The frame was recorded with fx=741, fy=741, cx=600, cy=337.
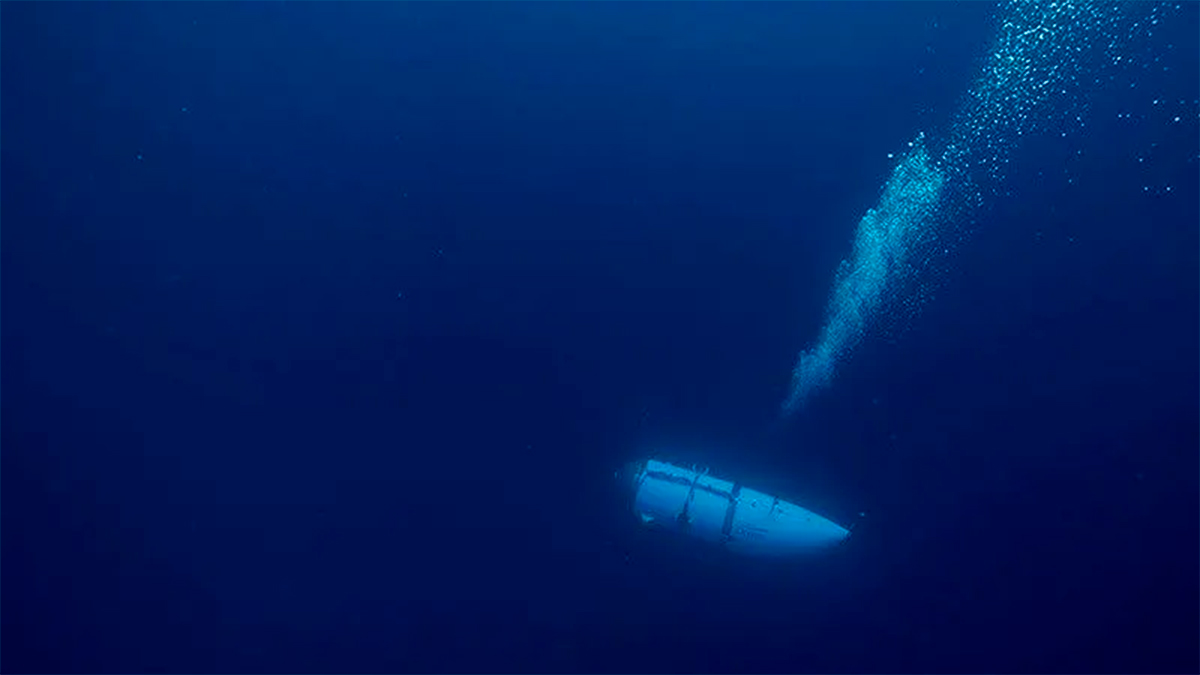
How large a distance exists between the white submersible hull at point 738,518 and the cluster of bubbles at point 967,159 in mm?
1261

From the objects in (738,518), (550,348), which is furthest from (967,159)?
(550,348)

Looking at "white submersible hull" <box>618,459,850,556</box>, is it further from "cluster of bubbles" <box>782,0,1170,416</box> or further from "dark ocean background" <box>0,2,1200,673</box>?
"cluster of bubbles" <box>782,0,1170,416</box>

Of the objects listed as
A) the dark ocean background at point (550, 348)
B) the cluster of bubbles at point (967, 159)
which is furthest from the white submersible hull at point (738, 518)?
the cluster of bubbles at point (967, 159)

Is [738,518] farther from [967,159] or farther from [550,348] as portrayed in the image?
[967,159]

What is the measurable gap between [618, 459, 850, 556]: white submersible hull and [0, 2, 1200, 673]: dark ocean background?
29 cm

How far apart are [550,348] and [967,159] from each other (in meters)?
4.80

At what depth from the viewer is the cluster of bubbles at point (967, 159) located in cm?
729

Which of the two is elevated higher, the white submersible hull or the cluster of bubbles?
the cluster of bubbles

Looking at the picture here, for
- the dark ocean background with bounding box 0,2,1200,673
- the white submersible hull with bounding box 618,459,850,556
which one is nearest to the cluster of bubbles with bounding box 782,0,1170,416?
the dark ocean background with bounding box 0,2,1200,673

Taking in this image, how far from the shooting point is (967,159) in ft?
25.2

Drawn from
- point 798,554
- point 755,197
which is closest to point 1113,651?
point 798,554

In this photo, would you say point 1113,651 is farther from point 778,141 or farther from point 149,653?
point 149,653

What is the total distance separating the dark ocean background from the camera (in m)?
7.57

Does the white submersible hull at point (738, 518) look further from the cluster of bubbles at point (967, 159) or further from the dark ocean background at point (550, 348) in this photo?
the cluster of bubbles at point (967, 159)
